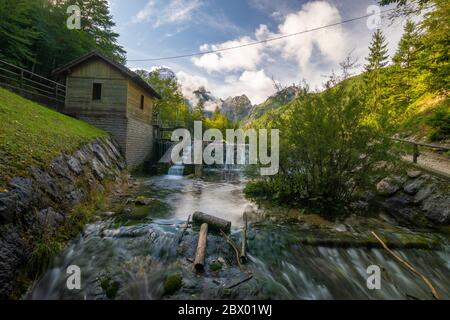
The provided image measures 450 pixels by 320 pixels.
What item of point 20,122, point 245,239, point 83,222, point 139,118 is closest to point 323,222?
point 245,239

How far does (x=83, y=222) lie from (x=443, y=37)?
43.2 ft

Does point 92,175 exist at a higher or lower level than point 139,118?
lower

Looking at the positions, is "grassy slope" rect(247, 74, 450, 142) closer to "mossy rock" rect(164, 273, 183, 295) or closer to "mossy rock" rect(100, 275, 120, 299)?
"mossy rock" rect(164, 273, 183, 295)

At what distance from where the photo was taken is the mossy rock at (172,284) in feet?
12.6

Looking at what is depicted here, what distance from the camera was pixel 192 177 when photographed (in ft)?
51.6

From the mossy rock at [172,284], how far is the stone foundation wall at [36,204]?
234 centimetres

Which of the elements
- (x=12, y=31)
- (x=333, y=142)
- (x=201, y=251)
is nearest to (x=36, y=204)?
(x=201, y=251)

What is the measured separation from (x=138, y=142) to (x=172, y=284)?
14.5 m

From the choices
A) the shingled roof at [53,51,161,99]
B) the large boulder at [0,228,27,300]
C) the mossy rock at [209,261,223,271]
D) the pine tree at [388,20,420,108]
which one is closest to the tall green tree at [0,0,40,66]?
the shingled roof at [53,51,161,99]

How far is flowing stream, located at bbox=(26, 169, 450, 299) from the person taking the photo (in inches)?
154

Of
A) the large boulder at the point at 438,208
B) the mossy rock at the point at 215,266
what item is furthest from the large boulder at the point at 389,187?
the mossy rock at the point at 215,266

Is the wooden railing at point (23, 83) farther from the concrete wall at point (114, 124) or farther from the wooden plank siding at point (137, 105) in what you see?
the wooden plank siding at point (137, 105)
